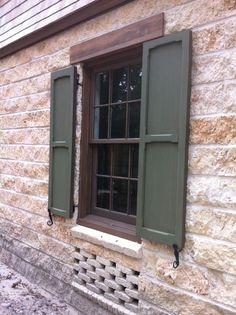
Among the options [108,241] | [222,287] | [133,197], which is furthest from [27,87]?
[222,287]

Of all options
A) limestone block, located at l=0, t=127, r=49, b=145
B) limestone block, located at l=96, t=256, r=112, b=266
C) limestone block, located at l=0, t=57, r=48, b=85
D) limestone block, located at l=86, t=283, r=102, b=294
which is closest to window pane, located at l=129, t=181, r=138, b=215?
limestone block, located at l=96, t=256, r=112, b=266

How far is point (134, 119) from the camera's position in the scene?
12.4ft

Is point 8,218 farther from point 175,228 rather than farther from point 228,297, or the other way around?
point 228,297

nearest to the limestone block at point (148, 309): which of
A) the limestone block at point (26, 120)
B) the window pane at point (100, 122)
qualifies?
the window pane at point (100, 122)

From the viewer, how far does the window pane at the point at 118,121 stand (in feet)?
12.8

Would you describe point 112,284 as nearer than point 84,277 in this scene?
Yes

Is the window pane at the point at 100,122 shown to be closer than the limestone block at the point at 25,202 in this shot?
Yes

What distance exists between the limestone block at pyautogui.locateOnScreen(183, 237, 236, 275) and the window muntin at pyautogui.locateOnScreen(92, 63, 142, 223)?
0.93m

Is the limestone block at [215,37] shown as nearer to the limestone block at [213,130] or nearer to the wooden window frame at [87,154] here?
the limestone block at [213,130]

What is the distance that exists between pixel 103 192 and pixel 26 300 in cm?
150

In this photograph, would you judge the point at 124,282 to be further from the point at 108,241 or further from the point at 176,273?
the point at 176,273

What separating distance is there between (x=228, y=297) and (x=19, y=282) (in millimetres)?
3101

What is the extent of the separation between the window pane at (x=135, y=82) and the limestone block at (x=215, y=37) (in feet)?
2.72

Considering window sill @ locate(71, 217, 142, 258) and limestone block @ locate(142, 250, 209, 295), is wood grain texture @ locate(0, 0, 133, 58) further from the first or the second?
limestone block @ locate(142, 250, 209, 295)
